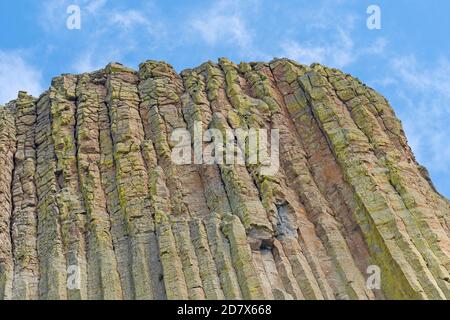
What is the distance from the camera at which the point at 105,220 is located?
172 feet

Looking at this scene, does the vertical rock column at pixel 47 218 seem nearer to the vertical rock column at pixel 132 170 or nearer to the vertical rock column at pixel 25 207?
the vertical rock column at pixel 25 207

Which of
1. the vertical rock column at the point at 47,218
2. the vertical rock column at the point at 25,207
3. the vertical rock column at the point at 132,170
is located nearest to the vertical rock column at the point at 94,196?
the vertical rock column at the point at 132,170

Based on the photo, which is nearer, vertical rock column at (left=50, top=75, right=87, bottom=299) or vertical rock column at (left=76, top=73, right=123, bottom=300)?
vertical rock column at (left=76, top=73, right=123, bottom=300)

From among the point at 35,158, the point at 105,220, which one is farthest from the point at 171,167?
the point at 35,158

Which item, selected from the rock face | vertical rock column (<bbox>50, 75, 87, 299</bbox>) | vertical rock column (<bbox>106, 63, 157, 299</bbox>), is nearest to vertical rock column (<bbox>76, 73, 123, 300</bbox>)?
the rock face

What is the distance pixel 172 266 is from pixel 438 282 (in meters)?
13.2

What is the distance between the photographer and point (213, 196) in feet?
176

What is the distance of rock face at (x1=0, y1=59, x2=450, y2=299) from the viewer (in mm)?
48094

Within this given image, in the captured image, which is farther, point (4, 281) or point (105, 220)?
point (105, 220)

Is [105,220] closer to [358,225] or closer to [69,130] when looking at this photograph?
[69,130]

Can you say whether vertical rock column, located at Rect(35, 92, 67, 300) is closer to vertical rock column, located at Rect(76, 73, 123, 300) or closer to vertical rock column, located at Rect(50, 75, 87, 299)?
vertical rock column, located at Rect(50, 75, 87, 299)

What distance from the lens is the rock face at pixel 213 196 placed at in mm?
48094

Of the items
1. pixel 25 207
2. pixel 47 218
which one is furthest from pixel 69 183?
pixel 47 218
